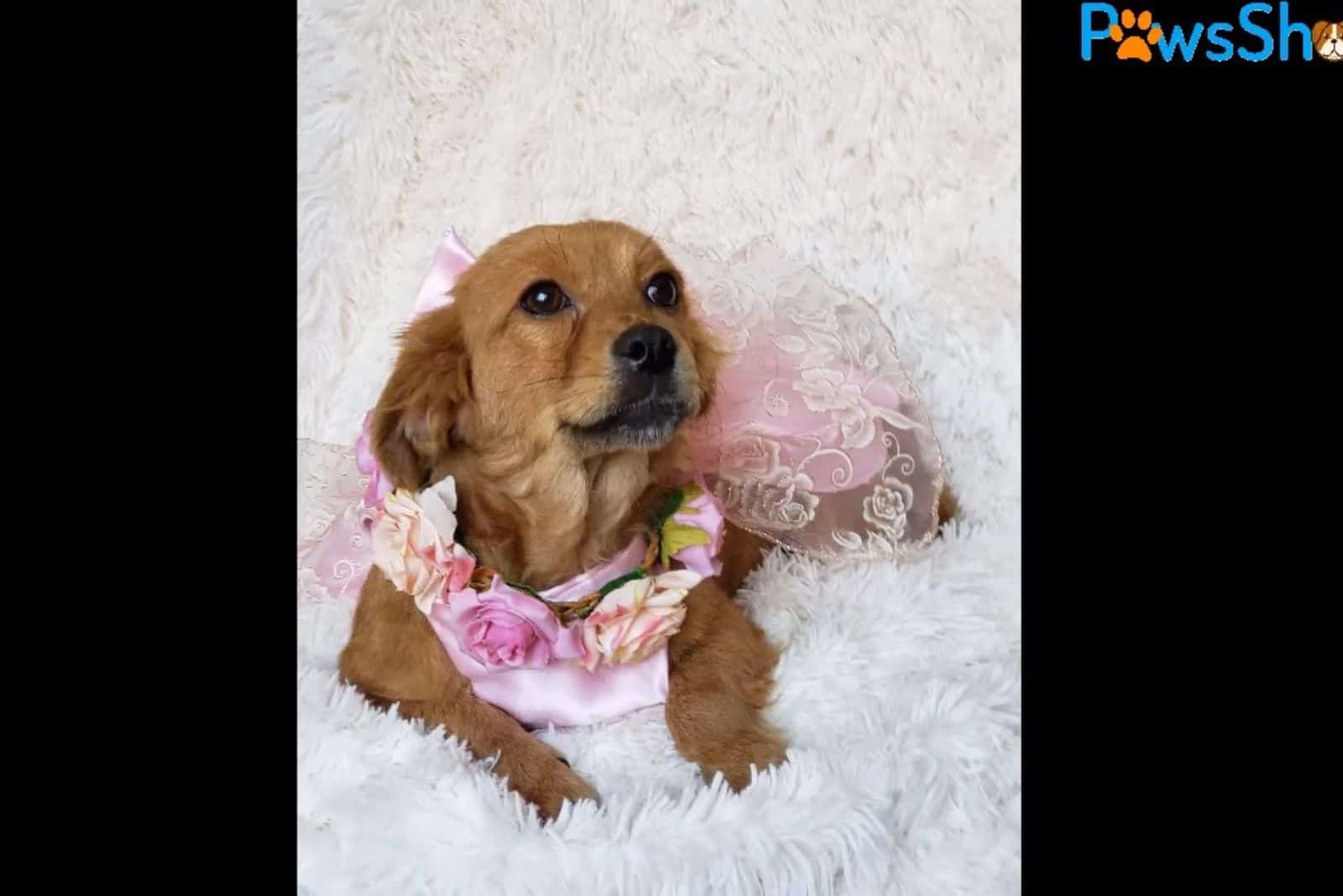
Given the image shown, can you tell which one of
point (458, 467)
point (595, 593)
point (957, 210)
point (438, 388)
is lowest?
point (595, 593)

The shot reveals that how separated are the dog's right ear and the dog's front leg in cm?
59

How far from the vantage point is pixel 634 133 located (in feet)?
11.1

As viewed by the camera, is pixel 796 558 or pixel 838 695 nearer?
pixel 838 695

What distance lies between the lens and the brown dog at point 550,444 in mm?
1938

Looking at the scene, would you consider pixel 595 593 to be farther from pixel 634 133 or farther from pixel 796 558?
pixel 634 133

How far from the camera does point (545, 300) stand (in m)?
2.04

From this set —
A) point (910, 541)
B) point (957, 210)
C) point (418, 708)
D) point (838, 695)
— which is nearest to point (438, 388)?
point (418, 708)

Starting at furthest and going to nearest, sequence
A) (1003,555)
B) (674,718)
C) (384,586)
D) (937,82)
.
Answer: (937,82) → (1003,555) → (384,586) → (674,718)

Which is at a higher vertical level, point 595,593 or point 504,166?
point 504,166

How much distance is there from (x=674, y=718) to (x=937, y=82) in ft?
7.04
